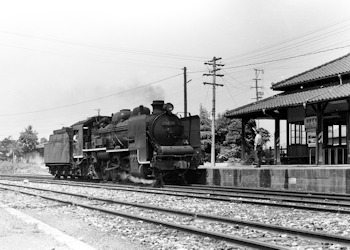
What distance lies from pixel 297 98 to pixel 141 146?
25.2 feet

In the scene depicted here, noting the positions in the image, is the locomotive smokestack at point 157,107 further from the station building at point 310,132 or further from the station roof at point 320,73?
the station roof at point 320,73

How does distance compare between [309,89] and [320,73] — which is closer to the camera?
[309,89]

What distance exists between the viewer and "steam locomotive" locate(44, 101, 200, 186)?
16797 millimetres

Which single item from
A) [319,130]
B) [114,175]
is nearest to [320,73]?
[319,130]

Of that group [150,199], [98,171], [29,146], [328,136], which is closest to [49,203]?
[150,199]

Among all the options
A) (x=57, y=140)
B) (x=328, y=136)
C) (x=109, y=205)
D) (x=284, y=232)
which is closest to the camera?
(x=284, y=232)

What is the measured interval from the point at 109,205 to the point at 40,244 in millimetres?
4955

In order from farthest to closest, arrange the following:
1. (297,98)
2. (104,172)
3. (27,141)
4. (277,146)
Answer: (27,141)
(277,146)
(104,172)
(297,98)

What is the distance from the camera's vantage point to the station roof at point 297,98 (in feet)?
57.8

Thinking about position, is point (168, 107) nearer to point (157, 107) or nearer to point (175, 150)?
point (157, 107)

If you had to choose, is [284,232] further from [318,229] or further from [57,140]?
[57,140]

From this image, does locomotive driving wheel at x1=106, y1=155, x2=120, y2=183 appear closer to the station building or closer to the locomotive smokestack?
the locomotive smokestack

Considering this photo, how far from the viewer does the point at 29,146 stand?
3019 inches

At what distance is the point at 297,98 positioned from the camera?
2006cm
